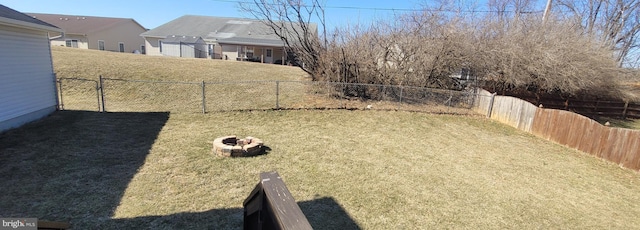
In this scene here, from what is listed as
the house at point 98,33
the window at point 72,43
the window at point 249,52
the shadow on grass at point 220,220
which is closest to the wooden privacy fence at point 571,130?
the shadow on grass at point 220,220

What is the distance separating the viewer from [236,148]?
5680 mm

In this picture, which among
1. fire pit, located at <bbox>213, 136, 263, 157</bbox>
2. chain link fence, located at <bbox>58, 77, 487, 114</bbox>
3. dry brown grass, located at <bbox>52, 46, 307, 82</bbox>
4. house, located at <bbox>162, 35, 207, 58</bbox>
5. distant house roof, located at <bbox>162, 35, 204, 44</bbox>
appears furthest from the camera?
distant house roof, located at <bbox>162, 35, 204, 44</bbox>

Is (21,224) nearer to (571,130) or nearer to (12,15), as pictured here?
(12,15)

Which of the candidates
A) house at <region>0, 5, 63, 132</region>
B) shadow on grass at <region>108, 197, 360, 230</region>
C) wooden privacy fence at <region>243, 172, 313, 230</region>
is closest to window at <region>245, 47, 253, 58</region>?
house at <region>0, 5, 63, 132</region>

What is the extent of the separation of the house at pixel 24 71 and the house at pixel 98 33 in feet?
80.5

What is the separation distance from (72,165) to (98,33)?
98.6 feet

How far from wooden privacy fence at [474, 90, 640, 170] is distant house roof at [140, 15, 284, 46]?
62.8ft

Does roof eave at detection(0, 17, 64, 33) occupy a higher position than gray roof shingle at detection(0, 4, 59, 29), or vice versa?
gray roof shingle at detection(0, 4, 59, 29)

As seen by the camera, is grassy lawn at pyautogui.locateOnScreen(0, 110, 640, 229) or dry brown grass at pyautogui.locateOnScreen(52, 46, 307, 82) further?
dry brown grass at pyautogui.locateOnScreen(52, 46, 307, 82)

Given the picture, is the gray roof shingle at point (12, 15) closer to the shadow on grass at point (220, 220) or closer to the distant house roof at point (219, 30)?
the shadow on grass at point (220, 220)

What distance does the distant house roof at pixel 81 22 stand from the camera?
91.9 ft

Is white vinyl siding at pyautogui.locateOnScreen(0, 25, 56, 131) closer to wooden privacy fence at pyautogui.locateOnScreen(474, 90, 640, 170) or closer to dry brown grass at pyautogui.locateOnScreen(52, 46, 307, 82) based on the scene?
dry brown grass at pyautogui.locateOnScreen(52, 46, 307, 82)

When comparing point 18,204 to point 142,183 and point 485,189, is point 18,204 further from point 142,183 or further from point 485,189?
point 485,189

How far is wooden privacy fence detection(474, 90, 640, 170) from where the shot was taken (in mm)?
6804
